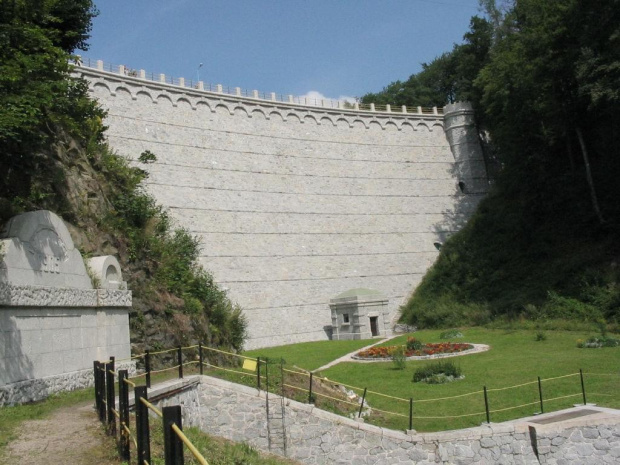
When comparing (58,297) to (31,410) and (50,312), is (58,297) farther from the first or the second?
(31,410)

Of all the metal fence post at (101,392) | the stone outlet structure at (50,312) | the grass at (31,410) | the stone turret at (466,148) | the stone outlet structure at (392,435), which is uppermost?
the stone turret at (466,148)

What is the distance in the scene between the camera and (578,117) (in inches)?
1394

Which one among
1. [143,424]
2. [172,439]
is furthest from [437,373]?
[172,439]

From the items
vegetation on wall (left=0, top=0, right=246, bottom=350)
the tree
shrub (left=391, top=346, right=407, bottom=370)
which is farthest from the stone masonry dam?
the tree

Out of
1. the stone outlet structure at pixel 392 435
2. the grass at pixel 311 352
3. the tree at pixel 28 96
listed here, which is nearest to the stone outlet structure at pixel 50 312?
the tree at pixel 28 96

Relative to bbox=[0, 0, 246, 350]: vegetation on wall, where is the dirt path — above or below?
below

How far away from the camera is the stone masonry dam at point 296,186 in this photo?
3666 centimetres

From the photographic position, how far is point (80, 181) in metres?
19.5

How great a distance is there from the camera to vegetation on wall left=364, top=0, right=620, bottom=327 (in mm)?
30064

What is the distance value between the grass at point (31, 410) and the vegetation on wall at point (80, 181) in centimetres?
485

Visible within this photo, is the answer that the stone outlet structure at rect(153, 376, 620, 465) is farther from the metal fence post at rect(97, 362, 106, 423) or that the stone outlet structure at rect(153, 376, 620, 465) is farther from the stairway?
the metal fence post at rect(97, 362, 106, 423)

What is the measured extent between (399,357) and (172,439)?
2006 cm

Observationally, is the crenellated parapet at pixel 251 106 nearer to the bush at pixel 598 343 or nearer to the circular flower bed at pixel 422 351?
the circular flower bed at pixel 422 351

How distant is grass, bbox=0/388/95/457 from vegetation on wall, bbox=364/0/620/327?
25079 mm
